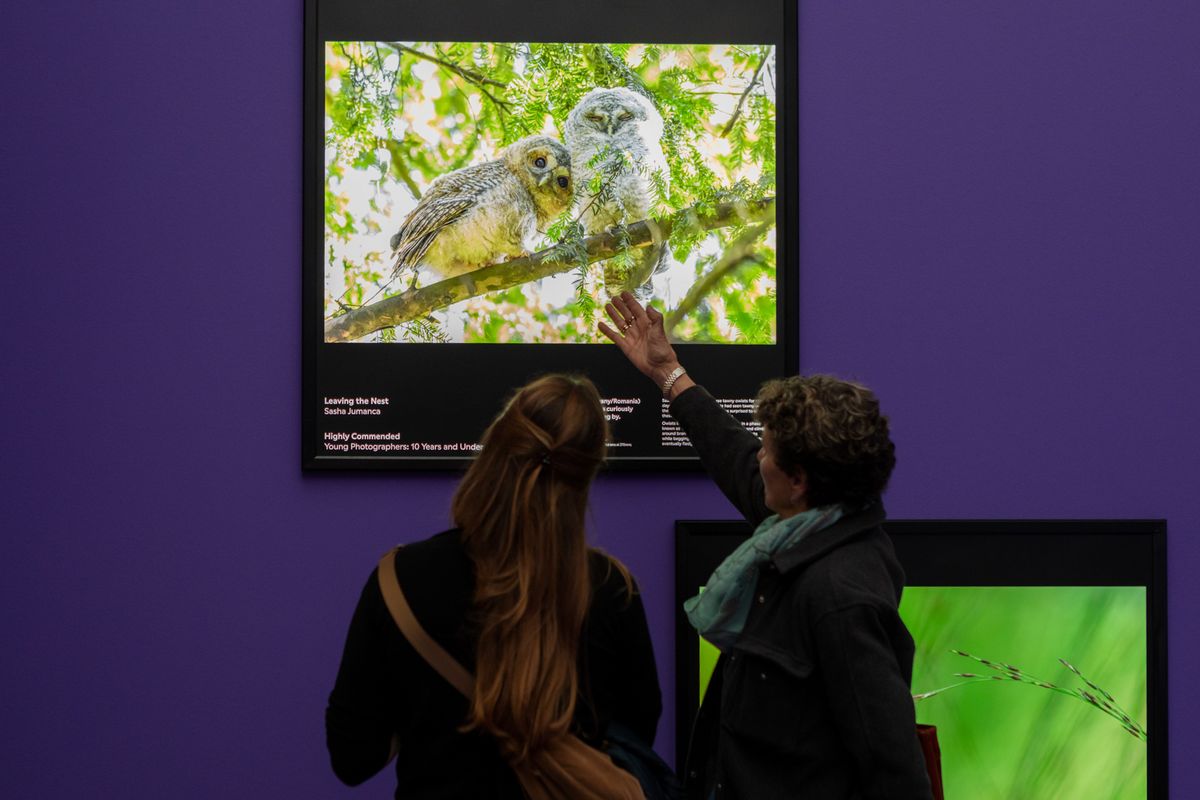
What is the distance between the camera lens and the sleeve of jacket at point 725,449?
6.46 ft

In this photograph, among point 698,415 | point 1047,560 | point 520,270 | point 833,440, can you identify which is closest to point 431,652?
point 833,440

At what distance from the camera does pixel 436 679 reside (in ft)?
4.91

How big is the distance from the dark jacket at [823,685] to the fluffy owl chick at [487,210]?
1.09m

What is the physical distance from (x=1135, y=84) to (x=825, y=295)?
92cm

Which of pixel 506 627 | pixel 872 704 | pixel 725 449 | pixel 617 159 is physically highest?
pixel 617 159

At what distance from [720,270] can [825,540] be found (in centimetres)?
96

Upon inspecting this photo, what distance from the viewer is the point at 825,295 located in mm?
2516

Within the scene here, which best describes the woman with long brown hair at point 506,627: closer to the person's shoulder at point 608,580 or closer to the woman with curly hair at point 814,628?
the person's shoulder at point 608,580

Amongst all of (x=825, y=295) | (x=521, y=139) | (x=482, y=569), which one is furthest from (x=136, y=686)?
(x=825, y=295)

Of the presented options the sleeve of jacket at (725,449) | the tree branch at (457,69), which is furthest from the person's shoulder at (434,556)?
the tree branch at (457,69)

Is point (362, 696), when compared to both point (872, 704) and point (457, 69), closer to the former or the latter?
point (872, 704)

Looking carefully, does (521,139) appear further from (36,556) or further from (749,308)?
(36,556)

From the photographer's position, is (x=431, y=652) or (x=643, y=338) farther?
(x=643, y=338)

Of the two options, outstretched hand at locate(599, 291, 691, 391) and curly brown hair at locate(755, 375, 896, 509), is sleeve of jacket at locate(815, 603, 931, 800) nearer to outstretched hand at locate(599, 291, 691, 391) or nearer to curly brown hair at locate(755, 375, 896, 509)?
curly brown hair at locate(755, 375, 896, 509)
